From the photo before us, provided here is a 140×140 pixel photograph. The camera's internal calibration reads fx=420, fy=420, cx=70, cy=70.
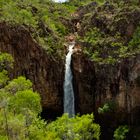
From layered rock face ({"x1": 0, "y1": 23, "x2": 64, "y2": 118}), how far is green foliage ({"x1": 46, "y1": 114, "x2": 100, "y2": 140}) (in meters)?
7.10

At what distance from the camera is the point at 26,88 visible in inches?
961

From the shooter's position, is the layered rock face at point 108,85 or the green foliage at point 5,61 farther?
the layered rock face at point 108,85

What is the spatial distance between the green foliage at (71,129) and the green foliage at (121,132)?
9.98 ft

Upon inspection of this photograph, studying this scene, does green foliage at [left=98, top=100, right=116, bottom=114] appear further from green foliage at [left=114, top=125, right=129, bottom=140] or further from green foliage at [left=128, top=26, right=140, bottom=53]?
green foliage at [left=128, top=26, right=140, bottom=53]

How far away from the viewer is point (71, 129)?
2388cm

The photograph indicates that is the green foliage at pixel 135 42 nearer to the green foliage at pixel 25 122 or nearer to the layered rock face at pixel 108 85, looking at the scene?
the layered rock face at pixel 108 85

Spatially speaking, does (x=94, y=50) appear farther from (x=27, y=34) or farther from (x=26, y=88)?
(x=26, y=88)

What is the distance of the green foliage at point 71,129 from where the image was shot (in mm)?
23659

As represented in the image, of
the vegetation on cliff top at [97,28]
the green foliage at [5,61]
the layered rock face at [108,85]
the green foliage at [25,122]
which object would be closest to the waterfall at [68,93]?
the layered rock face at [108,85]

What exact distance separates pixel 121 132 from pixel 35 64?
870 cm

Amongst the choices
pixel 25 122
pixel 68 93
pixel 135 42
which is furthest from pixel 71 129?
pixel 135 42

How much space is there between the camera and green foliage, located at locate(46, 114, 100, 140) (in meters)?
23.7

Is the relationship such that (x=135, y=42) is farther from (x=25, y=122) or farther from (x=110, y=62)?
(x=25, y=122)

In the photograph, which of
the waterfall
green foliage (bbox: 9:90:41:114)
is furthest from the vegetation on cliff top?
green foliage (bbox: 9:90:41:114)
